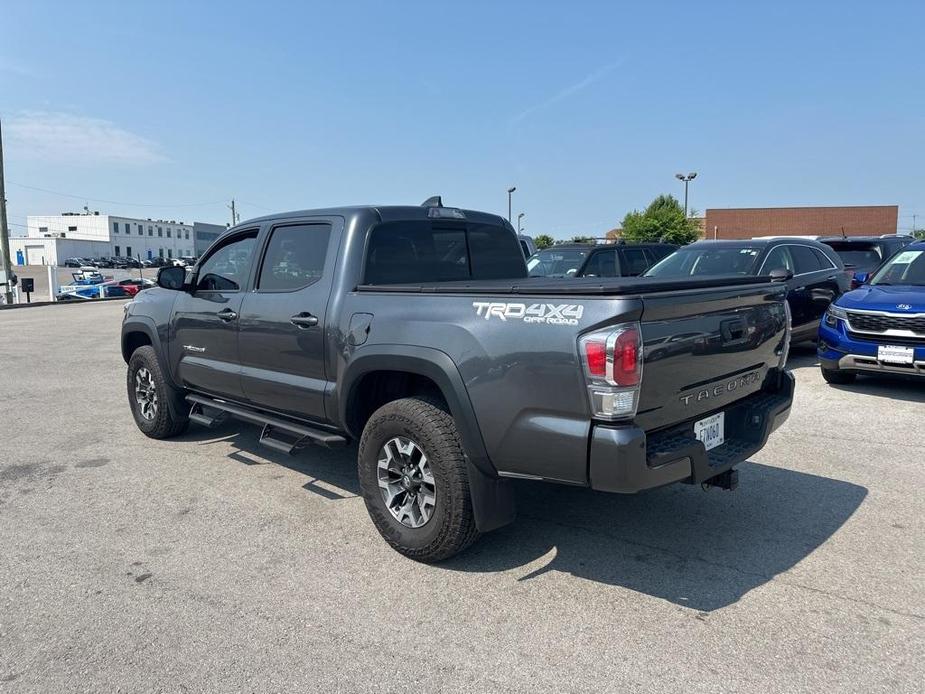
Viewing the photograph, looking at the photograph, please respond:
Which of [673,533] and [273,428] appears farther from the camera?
[273,428]

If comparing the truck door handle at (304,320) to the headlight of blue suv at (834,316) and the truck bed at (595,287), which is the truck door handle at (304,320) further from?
the headlight of blue suv at (834,316)

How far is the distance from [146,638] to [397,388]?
178 centimetres

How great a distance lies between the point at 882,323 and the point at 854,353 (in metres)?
0.42

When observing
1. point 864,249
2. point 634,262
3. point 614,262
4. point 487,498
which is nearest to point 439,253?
point 487,498

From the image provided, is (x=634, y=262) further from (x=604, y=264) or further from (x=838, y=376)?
(x=838, y=376)

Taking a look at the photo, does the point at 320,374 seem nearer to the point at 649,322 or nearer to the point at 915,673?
the point at 649,322

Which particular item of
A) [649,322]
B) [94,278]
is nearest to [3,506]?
[649,322]

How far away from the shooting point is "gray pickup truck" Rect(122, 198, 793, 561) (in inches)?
115

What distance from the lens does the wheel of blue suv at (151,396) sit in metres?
5.93

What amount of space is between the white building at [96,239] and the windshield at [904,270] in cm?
9189

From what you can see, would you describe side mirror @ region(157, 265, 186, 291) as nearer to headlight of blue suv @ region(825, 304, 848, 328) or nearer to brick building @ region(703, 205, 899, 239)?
headlight of blue suv @ region(825, 304, 848, 328)

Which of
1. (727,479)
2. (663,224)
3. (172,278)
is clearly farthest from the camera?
(663,224)

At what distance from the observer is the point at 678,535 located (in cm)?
395

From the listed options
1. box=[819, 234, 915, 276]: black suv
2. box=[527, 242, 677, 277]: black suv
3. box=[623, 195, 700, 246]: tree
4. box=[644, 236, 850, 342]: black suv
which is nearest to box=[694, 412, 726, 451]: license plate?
box=[644, 236, 850, 342]: black suv
